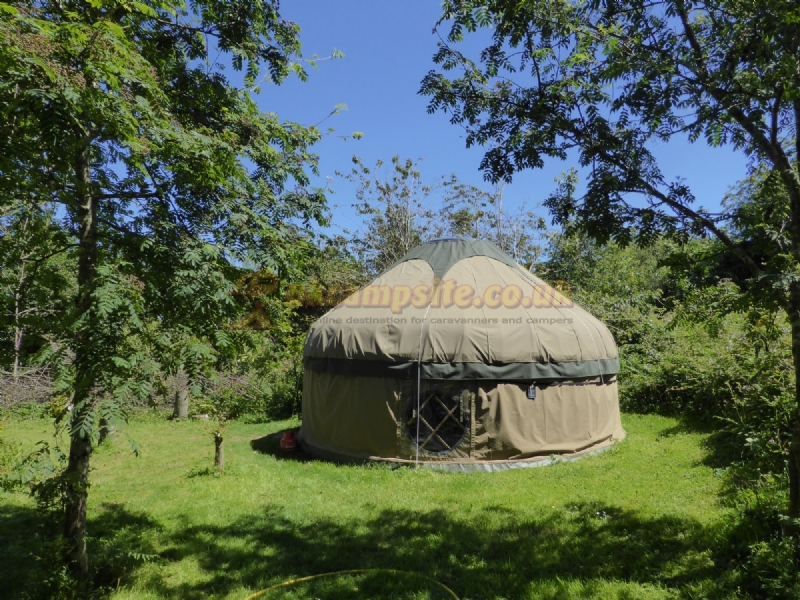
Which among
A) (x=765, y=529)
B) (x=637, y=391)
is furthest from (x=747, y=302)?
(x=637, y=391)

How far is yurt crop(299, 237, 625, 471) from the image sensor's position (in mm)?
6852

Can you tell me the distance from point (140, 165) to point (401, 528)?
13.7ft

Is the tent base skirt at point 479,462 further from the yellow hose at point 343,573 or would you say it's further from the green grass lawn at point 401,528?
the yellow hose at point 343,573

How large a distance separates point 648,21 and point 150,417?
12.6 metres

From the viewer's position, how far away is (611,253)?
679 inches

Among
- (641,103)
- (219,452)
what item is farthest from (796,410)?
(219,452)

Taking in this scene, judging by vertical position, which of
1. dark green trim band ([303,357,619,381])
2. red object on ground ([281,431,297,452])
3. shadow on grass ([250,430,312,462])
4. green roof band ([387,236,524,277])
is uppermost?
green roof band ([387,236,524,277])

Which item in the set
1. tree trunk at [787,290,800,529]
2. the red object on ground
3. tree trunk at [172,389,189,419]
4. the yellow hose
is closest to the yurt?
the red object on ground

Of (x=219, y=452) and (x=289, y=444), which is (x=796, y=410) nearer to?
(x=219, y=452)

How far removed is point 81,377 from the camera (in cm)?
296

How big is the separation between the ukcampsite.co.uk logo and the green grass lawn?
252 centimetres

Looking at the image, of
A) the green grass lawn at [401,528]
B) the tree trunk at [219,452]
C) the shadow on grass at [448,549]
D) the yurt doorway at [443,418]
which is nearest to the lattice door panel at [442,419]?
the yurt doorway at [443,418]

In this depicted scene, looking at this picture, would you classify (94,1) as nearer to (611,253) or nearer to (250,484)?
(250,484)

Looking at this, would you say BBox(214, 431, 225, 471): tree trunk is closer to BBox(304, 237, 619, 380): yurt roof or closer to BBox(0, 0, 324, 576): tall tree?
BBox(304, 237, 619, 380): yurt roof
